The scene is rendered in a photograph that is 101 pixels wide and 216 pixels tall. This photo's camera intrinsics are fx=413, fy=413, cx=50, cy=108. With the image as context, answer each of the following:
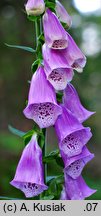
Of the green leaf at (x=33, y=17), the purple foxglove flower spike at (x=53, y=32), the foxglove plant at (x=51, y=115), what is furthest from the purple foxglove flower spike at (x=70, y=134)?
the green leaf at (x=33, y=17)

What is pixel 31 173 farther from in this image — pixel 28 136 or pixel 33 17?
pixel 33 17

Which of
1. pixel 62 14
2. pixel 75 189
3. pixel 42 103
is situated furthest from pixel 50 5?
pixel 75 189

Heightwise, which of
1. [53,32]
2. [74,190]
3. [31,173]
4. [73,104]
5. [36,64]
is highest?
[53,32]

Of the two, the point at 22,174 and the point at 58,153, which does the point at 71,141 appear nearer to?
the point at 58,153

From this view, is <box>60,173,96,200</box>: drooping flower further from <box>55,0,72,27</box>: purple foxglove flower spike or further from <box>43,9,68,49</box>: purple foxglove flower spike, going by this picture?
<box>55,0,72,27</box>: purple foxglove flower spike

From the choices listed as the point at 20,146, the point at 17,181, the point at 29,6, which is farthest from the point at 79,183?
the point at 20,146

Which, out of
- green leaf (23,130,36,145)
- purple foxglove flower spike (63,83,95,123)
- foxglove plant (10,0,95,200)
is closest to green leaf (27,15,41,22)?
foxglove plant (10,0,95,200)

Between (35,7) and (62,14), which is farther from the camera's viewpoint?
(62,14)
